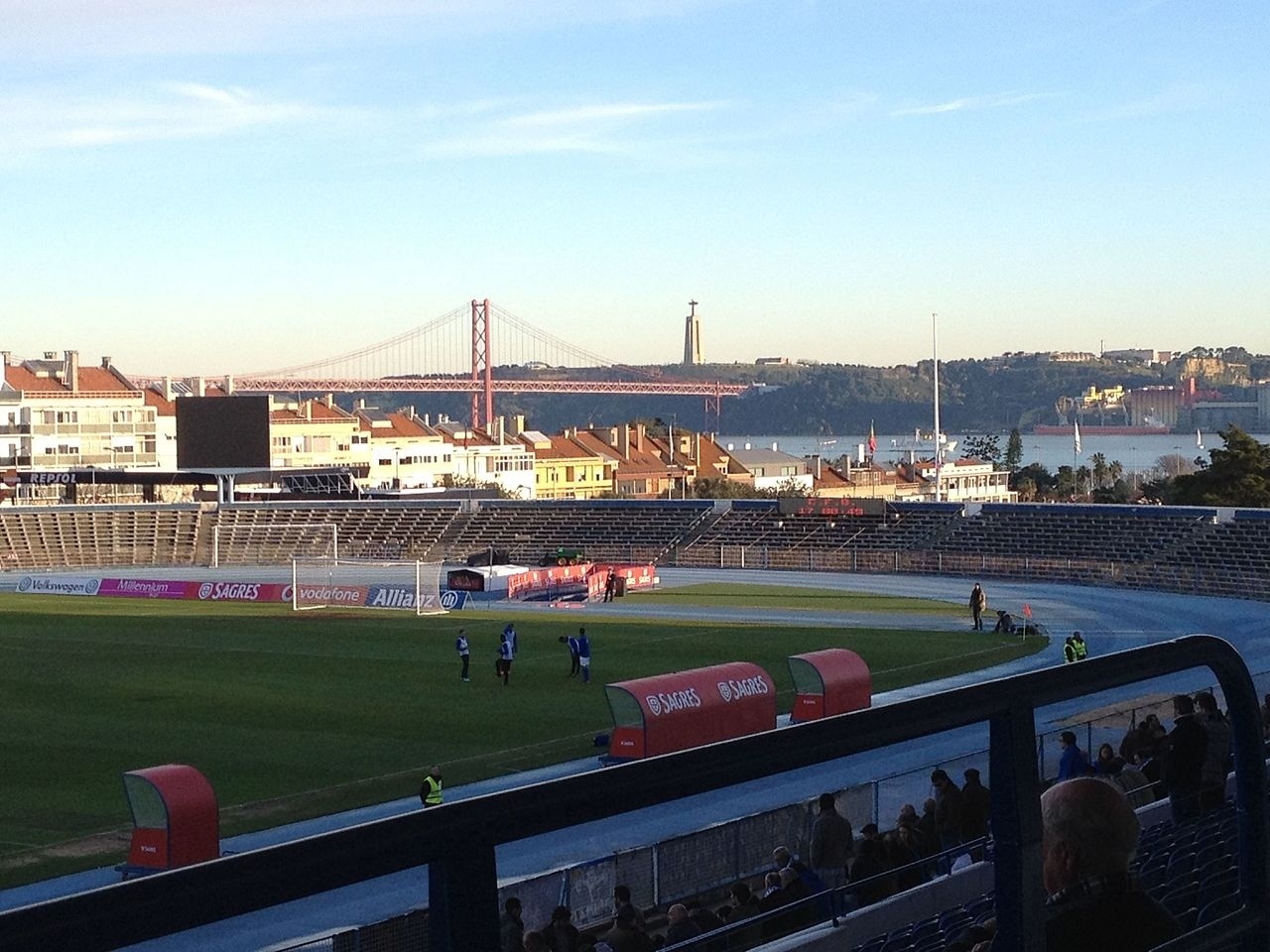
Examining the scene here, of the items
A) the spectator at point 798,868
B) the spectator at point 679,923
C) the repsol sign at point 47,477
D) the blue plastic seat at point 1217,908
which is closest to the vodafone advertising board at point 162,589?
the repsol sign at point 47,477

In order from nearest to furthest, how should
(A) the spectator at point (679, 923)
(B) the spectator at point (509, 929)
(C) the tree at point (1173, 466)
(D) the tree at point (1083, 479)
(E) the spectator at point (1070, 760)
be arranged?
(B) the spectator at point (509, 929) → (A) the spectator at point (679, 923) → (E) the spectator at point (1070, 760) → (D) the tree at point (1083, 479) → (C) the tree at point (1173, 466)

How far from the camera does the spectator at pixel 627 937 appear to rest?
4.75 meters

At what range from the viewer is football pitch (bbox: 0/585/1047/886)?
92.6ft

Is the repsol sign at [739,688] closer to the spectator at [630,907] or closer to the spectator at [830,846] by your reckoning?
the spectator at [630,907]

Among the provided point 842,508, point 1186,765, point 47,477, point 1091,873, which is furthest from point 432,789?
point 47,477

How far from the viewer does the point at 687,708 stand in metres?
29.7

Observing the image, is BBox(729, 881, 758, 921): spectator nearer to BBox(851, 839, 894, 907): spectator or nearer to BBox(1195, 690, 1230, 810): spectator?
BBox(851, 839, 894, 907): spectator

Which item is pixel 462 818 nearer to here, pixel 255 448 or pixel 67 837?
pixel 67 837

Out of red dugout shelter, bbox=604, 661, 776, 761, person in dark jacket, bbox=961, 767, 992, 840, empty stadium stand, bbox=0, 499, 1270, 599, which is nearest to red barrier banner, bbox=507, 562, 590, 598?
empty stadium stand, bbox=0, 499, 1270, 599

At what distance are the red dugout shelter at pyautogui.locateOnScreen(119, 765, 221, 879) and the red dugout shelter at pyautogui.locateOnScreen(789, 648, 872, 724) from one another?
43.3 ft

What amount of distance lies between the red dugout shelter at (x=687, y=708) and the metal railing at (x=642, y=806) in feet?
79.1

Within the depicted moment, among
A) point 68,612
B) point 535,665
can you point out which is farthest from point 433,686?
point 68,612

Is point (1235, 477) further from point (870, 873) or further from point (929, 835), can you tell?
point (870, 873)

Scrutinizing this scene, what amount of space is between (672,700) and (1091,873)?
2609 centimetres
